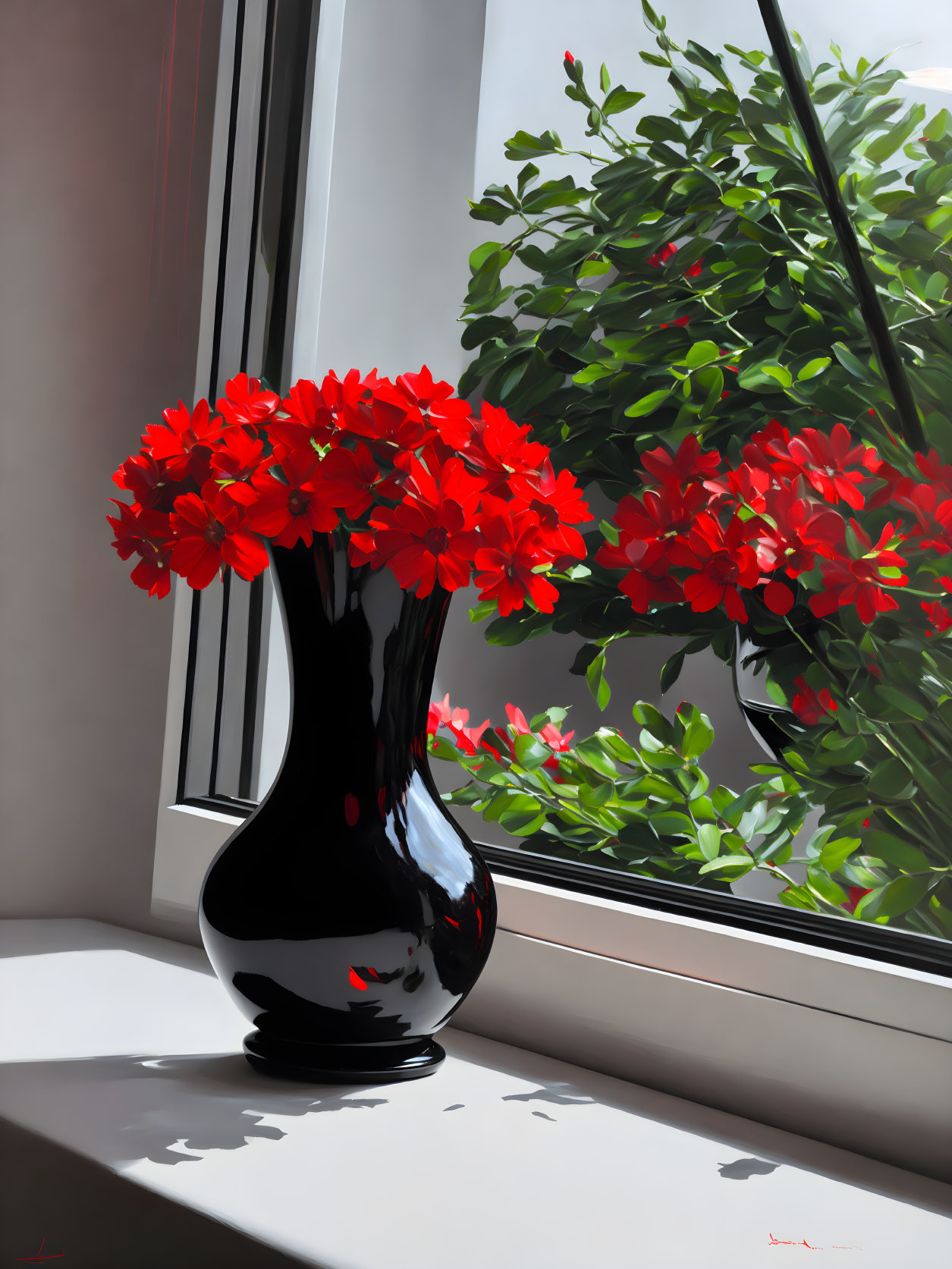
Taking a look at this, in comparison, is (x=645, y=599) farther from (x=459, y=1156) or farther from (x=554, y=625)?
(x=459, y=1156)

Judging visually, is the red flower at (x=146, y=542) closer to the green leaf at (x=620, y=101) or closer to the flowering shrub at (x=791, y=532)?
the flowering shrub at (x=791, y=532)

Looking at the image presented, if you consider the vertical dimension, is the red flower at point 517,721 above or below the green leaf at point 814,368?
below

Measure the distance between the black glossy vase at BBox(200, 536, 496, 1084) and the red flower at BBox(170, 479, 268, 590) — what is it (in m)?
0.02

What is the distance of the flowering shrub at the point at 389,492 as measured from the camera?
50cm

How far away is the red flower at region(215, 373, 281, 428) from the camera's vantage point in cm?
54

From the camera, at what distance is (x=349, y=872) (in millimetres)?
522

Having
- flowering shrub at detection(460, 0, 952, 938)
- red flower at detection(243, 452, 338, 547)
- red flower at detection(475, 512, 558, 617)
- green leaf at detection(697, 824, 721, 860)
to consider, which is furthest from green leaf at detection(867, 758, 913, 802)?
red flower at detection(243, 452, 338, 547)

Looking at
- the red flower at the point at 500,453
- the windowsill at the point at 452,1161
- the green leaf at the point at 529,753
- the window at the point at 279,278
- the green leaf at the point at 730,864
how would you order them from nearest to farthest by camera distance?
the windowsill at the point at 452,1161 < the red flower at the point at 500,453 < the green leaf at the point at 730,864 < the green leaf at the point at 529,753 < the window at the point at 279,278

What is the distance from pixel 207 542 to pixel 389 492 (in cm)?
10

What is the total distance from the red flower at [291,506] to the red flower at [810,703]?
11.4 inches

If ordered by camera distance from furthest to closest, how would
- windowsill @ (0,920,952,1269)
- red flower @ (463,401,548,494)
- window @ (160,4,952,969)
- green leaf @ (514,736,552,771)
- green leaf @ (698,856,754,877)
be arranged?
window @ (160,4,952,969) → green leaf @ (514,736,552,771) → green leaf @ (698,856,754,877) → red flower @ (463,401,548,494) → windowsill @ (0,920,952,1269)

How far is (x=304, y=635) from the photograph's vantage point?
545mm

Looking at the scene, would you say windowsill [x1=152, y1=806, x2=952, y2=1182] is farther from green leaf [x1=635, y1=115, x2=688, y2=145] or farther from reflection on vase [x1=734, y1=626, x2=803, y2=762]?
green leaf [x1=635, y1=115, x2=688, y2=145]
